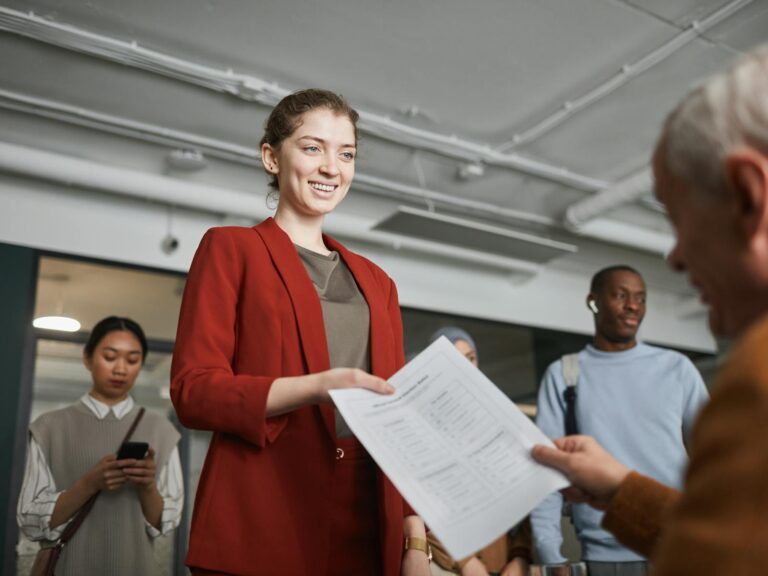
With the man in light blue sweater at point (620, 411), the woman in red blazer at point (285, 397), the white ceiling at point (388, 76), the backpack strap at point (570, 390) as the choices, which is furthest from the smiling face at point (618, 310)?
the woman in red blazer at point (285, 397)

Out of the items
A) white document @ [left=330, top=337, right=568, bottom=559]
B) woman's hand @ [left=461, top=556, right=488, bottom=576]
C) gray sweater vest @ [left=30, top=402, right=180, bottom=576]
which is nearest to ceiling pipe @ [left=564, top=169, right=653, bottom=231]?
gray sweater vest @ [left=30, top=402, right=180, bottom=576]

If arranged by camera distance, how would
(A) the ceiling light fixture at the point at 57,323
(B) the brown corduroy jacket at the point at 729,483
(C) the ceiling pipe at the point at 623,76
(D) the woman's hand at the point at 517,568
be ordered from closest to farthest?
1. (B) the brown corduroy jacket at the point at 729,483
2. (D) the woman's hand at the point at 517,568
3. (C) the ceiling pipe at the point at 623,76
4. (A) the ceiling light fixture at the point at 57,323

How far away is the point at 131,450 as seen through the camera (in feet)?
9.76

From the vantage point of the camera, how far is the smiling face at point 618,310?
297 cm

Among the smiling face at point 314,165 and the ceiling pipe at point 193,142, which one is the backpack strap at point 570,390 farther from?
the ceiling pipe at point 193,142

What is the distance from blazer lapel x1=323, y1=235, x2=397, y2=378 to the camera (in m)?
1.39

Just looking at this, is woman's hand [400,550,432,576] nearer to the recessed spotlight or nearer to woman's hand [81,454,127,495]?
woman's hand [81,454,127,495]

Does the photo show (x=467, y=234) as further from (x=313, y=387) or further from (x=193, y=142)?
(x=313, y=387)

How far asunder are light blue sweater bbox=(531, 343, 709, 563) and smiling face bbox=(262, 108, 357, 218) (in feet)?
4.58

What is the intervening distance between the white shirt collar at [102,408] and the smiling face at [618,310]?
6.66ft

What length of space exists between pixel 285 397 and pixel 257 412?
47mm

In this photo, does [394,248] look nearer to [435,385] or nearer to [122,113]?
[122,113]

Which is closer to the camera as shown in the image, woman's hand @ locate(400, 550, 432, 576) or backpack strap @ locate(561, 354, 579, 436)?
woman's hand @ locate(400, 550, 432, 576)

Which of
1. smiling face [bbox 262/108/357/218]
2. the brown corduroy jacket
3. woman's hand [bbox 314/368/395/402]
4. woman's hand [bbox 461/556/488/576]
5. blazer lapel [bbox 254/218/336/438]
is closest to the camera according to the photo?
the brown corduroy jacket
